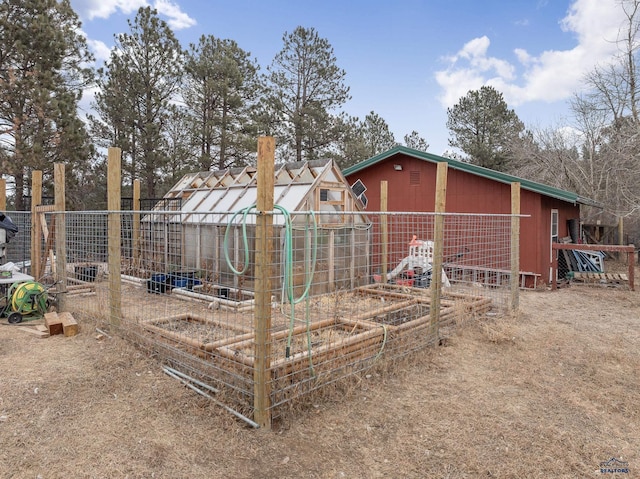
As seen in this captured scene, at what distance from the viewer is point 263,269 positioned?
9.98 feet

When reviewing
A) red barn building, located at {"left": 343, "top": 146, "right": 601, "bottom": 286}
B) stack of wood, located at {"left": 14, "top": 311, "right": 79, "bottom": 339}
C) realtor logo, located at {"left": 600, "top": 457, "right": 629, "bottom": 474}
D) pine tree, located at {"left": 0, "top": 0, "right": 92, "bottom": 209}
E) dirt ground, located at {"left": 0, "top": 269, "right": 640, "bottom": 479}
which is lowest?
realtor logo, located at {"left": 600, "top": 457, "right": 629, "bottom": 474}

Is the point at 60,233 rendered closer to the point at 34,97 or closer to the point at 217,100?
the point at 34,97

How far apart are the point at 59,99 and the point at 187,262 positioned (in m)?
7.45

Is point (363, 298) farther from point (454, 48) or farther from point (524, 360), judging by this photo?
point (454, 48)

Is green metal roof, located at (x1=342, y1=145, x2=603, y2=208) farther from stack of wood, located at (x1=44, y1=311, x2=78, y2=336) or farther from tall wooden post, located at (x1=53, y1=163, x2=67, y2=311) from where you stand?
stack of wood, located at (x1=44, y1=311, x2=78, y2=336)

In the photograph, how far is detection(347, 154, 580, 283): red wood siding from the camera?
32.3 feet

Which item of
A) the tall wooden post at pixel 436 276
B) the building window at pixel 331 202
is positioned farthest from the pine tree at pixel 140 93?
the tall wooden post at pixel 436 276

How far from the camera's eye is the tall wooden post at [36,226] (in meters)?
7.21

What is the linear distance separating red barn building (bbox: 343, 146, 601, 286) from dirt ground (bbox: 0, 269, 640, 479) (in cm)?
514

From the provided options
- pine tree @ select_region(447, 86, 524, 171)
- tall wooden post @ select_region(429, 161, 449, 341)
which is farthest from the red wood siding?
pine tree @ select_region(447, 86, 524, 171)

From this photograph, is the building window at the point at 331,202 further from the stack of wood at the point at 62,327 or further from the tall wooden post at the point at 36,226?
the tall wooden post at the point at 36,226

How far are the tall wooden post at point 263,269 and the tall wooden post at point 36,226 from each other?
6.09 meters

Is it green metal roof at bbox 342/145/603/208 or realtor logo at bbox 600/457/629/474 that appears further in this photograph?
green metal roof at bbox 342/145/603/208

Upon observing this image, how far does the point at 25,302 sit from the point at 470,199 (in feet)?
31.7
